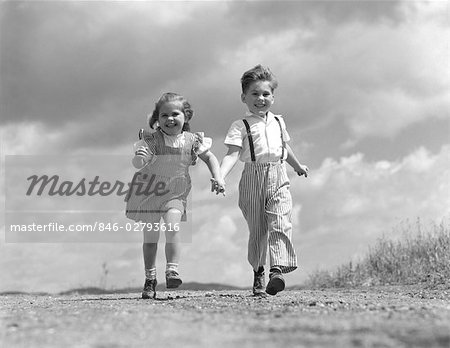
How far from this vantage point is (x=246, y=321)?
131 inches

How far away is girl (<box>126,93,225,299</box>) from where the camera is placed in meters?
6.02

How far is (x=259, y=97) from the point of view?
5984mm

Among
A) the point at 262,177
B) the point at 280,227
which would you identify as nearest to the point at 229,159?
the point at 262,177

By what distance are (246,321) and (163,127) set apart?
3138mm

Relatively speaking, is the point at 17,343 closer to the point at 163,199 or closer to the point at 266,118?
the point at 163,199

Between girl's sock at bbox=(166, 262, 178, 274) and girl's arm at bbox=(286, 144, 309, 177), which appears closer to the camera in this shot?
girl's sock at bbox=(166, 262, 178, 274)

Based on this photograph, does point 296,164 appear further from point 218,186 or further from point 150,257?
point 150,257

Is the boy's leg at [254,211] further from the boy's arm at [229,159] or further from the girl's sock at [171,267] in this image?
the girl's sock at [171,267]

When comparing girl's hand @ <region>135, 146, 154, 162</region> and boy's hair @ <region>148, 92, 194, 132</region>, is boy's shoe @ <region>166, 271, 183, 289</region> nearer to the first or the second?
girl's hand @ <region>135, 146, 154, 162</region>

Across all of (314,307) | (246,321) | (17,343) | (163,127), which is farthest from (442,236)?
(17,343)

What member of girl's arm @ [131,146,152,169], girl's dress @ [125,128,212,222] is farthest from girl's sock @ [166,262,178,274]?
girl's arm @ [131,146,152,169]

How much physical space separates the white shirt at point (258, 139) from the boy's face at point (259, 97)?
0.08 metres

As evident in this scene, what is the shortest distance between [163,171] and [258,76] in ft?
4.16

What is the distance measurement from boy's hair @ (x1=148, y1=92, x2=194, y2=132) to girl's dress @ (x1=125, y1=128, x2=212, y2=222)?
148mm
